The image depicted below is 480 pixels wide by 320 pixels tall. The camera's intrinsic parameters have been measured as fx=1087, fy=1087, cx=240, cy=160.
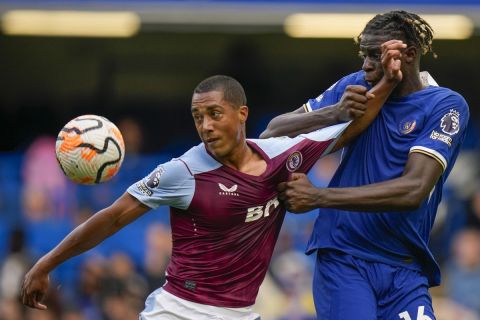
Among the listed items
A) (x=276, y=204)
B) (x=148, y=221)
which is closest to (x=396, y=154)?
(x=276, y=204)

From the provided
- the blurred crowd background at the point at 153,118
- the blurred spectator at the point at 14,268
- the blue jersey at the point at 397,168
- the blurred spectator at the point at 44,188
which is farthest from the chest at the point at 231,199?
the blurred spectator at the point at 44,188

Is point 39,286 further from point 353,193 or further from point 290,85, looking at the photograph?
point 290,85

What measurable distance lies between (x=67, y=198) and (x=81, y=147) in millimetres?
7417

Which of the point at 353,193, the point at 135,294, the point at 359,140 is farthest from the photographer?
the point at 135,294

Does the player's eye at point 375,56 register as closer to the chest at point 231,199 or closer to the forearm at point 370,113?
the forearm at point 370,113

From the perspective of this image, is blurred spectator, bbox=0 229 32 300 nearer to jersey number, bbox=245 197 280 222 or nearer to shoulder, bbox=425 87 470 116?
jersey number, bbox=245 197 280 222

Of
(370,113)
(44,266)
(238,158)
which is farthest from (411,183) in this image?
(44,266)

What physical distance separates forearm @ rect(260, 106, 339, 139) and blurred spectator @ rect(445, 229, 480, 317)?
6.43 m

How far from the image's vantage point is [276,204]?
20.5 ft

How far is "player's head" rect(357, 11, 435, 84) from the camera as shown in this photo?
614cm

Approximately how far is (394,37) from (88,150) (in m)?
1.84

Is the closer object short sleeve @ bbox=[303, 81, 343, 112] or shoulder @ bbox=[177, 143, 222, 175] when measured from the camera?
shoulder @ bbox=[177, 143, 222, 175]

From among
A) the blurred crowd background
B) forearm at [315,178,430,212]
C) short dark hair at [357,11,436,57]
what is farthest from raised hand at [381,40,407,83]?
the blurred crowd background

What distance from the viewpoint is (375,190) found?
19.5ft
